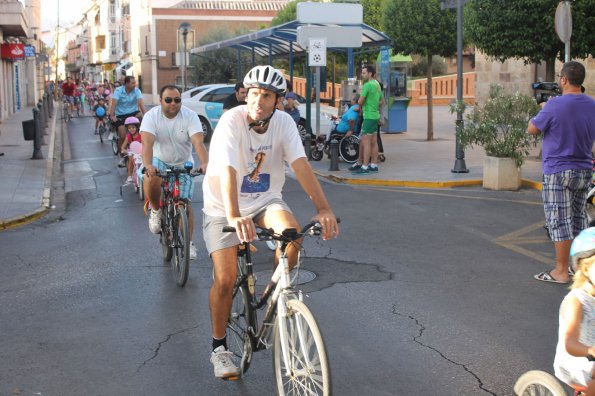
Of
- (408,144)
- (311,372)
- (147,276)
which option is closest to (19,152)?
(408,144)

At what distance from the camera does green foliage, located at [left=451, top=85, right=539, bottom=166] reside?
1277cm

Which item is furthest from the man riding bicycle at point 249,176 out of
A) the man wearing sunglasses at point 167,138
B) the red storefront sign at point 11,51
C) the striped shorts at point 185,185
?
the red storefront sign at point 11,51

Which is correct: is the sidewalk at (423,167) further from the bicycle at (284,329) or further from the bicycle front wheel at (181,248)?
the bicycle at (284,329)

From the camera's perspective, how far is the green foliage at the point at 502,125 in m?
12.8

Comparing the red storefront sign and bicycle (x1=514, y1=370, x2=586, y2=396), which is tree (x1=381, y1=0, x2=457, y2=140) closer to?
bicycle (x1=514, y1=370, x2=586, y2=396)

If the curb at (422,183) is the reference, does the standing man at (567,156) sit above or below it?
above

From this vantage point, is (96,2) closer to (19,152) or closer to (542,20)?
(19,152)

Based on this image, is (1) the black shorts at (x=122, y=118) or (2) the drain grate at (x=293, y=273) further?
(1) the black shorts at (x=122, y=118)

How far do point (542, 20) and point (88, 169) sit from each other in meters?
9.60

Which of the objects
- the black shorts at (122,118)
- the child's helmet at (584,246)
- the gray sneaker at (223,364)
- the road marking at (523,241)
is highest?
the black shorts at (122,118)

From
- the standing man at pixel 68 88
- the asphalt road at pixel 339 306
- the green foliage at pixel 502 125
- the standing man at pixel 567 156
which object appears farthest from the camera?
the standing man at pixel 68 88

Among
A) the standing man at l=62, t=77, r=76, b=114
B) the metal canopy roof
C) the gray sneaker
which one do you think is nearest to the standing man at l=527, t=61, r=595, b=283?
the gray sneaker

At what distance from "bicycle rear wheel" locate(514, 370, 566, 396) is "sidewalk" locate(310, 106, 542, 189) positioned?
984cm

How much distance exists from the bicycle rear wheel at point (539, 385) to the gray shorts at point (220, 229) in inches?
63.8
